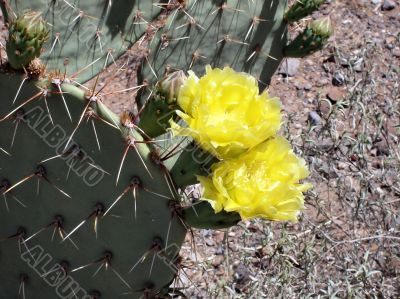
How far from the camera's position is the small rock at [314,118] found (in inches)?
114

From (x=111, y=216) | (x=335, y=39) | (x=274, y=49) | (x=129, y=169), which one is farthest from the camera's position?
(x=335, y=39)

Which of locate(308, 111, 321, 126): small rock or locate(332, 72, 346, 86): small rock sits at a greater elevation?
locate(332, 72, 346, 86): small rock

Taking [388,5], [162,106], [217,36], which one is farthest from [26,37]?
[388,5]

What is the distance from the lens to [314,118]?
9.52 ft

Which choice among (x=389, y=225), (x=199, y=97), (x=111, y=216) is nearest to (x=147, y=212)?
(x=111, y=216)

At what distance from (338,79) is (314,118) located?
229 millimetres

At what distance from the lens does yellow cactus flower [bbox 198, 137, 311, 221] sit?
1.38 meters

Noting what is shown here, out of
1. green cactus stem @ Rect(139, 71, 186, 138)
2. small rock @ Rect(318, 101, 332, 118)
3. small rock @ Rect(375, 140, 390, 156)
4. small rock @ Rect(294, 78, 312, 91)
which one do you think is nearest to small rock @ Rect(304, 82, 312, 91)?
small rock @ Rect(294, 78, 312, 91)

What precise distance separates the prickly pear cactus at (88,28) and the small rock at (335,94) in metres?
1.02

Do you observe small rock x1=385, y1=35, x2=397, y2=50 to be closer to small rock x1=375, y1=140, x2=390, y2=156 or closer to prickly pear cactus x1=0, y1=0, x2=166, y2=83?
small rock x1=375, y1=140, x2=390, y2=156

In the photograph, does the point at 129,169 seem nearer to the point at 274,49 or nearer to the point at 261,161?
the point at 261,161

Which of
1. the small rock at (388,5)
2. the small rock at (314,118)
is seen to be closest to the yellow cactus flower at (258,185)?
the small rock at (314,118)

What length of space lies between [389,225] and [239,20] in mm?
855

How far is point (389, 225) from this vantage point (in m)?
2.51
